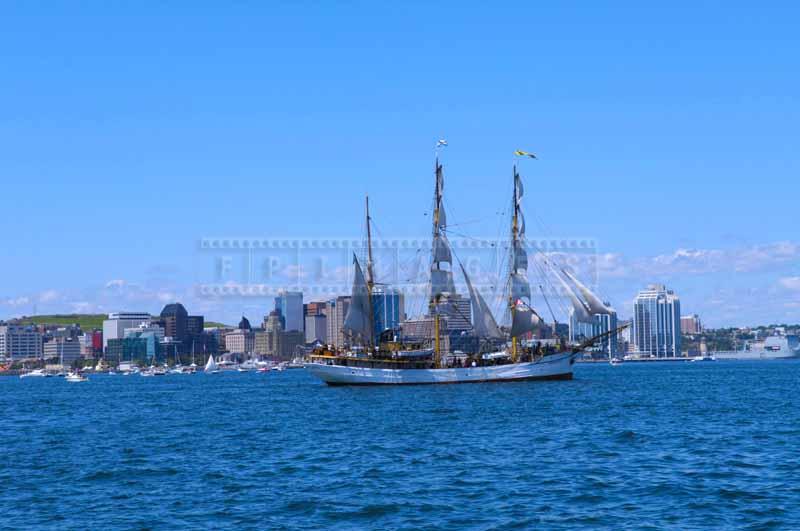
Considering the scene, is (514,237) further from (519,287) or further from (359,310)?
(359,310)

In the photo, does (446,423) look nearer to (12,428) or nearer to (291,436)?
(291,436)

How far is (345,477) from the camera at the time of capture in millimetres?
42750

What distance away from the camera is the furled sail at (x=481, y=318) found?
12444cm

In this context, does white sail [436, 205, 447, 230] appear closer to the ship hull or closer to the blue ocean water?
the ship hull

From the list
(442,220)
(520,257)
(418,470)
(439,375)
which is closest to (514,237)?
(520,257)

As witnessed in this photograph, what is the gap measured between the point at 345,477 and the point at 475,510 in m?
9.04

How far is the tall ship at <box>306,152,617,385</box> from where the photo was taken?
12169 cm

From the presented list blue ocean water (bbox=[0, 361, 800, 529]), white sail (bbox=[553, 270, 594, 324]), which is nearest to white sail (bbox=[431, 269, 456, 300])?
white sail (bbox=[553, 270, 594, 324])

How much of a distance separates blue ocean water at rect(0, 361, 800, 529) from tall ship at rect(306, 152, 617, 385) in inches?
1662

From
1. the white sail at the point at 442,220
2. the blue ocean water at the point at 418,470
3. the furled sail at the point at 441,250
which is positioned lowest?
the blue ocean water at the point at 418,470

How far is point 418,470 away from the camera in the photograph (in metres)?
44.0

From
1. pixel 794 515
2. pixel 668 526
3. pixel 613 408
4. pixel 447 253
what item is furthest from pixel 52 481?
pixel 447 253

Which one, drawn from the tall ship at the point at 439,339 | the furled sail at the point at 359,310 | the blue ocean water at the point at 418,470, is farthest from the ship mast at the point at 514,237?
the blue ocean water at the point at 418,470

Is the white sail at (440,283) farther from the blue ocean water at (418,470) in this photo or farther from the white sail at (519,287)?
the blue ocean water at (418,470)
